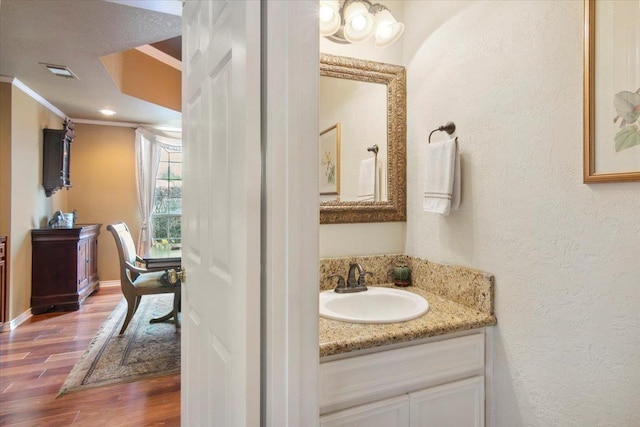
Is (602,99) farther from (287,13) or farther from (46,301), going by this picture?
(46,301)

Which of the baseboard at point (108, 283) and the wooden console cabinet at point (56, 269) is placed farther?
the baseboard at point (108, 283)

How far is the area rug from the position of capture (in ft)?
7.64

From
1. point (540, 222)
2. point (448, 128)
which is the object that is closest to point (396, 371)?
point (540, 222)

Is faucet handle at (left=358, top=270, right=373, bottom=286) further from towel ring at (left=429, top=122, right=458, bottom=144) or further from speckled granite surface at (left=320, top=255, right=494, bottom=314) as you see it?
towel ring at (left=429, top=122, right=458, bottom=144)

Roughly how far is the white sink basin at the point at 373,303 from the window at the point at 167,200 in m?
4.42

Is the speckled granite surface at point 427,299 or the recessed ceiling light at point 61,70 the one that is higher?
the recessed ceiling light at point 61,70

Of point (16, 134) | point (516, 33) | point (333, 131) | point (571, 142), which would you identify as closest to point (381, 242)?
point (333, 131)

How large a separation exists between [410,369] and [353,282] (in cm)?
50

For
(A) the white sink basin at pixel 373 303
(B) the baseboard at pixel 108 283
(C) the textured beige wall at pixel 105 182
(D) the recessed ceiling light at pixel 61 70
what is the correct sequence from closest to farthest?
1. (A) the white sink basin at pixel 373 303
2. (D) the recessed ceiling light at pixel 61 70
3. (C) the textured beige wall at pixel 105 182
4. (B) the baseboard at pixel 108 283

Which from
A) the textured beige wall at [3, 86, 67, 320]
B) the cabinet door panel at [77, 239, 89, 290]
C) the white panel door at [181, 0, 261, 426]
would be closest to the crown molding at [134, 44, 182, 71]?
the textured beige wall at [3, 86, 67, 320]

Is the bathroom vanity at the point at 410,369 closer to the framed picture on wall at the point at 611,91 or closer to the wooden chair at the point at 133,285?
the framed picture on wall at the point at 611,91

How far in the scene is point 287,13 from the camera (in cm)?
75

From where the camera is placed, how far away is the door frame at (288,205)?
2.46 ft

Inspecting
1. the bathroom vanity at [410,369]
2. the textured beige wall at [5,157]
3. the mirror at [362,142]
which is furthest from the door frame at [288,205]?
the textured beige wall at [5,157]
